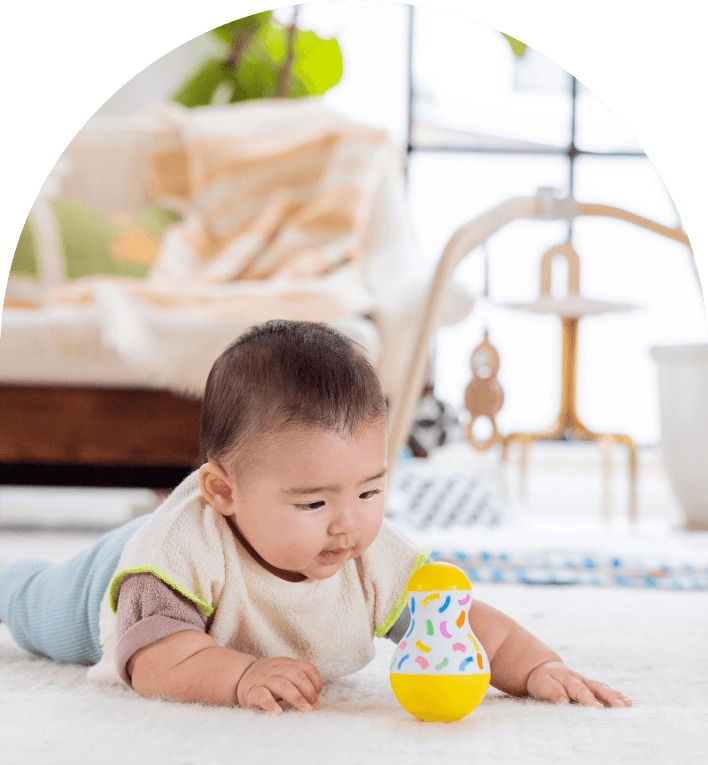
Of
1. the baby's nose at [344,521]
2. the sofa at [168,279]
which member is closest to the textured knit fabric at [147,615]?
the baby's nose at [344,521]

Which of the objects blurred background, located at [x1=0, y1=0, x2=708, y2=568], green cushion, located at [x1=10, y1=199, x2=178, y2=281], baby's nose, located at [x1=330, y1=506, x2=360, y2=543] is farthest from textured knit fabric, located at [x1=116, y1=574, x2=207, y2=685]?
blurred background, located at [x1=0, y1=0, x2=708, y2=568]

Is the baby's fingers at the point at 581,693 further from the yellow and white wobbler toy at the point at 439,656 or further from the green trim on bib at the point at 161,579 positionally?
the green trim on bib at the point at 161,579

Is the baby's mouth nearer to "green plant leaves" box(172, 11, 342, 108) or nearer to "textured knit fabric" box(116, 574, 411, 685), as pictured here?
"textured knit fabric" box(116, 574, 411, 685)

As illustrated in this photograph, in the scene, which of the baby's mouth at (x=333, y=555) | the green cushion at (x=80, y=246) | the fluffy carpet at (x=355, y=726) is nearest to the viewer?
the fluffy carpet at (x=355, y=726)

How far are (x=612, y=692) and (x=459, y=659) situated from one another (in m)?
0.11

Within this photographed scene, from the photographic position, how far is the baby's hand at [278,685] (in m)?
0.45

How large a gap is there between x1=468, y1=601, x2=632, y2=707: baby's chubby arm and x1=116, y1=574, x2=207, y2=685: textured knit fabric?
0.57ft

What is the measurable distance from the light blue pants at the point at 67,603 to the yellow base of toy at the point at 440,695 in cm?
23

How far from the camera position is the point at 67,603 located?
24.2 inches

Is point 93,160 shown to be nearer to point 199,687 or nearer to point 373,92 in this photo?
point 373,92

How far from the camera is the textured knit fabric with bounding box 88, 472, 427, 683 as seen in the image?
0.52 m

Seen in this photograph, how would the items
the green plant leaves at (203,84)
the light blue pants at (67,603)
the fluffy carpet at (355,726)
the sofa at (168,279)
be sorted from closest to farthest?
1. the fluffy carpet at (355,726)
2. the light blue pants at (67,603)
3. the sofa at (168,279)
4. the green plant leaves at (203,84)

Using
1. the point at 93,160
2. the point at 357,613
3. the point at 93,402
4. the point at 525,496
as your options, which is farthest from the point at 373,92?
the point at 357,613

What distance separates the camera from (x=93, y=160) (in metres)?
1.76
